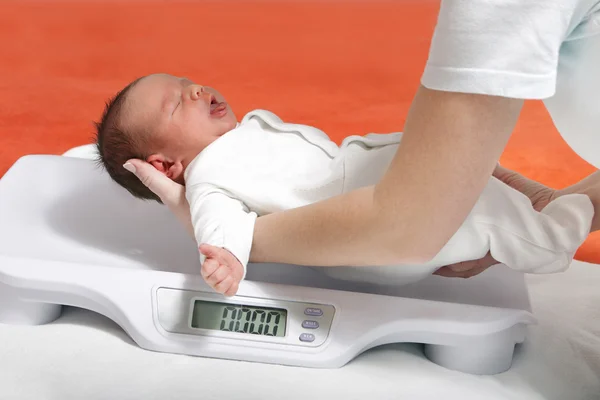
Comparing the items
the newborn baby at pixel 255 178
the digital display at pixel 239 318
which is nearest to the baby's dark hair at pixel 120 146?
the newborn baby at pixel 255 178

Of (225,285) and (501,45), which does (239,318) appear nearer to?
(225,285)

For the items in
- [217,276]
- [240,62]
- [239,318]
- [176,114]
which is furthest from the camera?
[240,62]

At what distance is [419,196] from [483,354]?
1.07 feet

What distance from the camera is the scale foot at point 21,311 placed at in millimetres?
1197

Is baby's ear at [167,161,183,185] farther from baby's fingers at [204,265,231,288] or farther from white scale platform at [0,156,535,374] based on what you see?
baby's fingers at [204,265,231,288]

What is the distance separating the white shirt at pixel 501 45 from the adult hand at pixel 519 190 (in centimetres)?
40

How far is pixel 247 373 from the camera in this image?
3.71 ft

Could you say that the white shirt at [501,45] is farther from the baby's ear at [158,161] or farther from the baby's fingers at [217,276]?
the baby's ear at [158,161]

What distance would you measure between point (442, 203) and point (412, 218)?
0.12ft

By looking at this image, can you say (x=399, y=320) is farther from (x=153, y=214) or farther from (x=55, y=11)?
(x=55, y=11)

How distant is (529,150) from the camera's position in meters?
1.78

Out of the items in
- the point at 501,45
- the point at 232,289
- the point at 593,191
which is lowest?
the point at 232,289

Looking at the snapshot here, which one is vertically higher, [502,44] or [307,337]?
[502,44]

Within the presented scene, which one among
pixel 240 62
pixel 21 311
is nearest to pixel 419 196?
pixel 21 311
